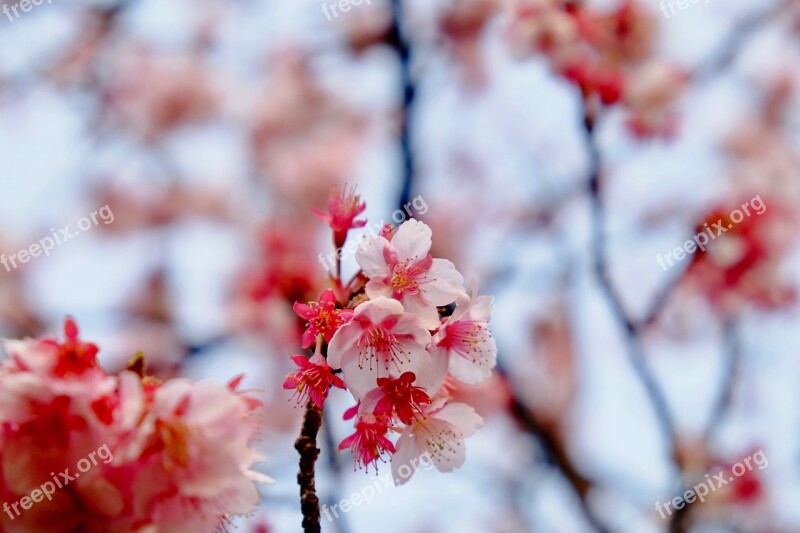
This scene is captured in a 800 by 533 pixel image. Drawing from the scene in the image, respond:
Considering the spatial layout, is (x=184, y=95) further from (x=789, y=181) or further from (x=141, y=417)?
(x=141, y=417)

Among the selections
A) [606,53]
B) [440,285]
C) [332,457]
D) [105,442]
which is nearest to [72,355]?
[105,442]

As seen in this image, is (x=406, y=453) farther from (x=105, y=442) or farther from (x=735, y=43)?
(x=735, y=43)

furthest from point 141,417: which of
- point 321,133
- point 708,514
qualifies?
point 321,133

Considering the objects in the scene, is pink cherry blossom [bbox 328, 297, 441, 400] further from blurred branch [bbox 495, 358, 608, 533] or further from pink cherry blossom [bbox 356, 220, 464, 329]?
blurred branch [bbox 495, 358, 608, 533]

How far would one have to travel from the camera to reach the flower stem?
1323 millimetres

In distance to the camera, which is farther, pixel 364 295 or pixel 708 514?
pixel 708 514

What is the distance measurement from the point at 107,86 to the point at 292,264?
3832 millimetres

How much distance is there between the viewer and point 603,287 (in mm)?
3365

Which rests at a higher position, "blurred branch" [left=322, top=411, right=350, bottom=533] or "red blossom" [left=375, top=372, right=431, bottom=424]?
"red blossom" [left=375, top=372, right=431, bottom=424]

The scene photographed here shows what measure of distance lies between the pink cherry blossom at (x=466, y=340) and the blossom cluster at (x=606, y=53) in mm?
2884

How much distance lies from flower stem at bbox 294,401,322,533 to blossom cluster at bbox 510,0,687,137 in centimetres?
302

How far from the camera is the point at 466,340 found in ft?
4.39

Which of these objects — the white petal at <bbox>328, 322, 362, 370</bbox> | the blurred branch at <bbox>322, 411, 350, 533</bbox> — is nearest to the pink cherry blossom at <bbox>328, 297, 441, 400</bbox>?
the white petal at <bbox>328, 322, 362, 370</bbox>

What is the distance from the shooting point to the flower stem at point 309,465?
52.1 inches
